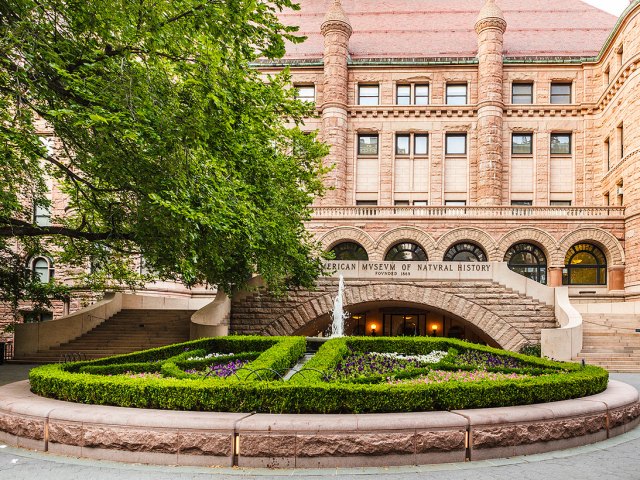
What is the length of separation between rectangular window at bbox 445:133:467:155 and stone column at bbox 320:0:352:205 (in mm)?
7189

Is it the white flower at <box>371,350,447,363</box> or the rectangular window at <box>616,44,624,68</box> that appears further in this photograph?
the rectangular window at <box>616,44,624,68</box>

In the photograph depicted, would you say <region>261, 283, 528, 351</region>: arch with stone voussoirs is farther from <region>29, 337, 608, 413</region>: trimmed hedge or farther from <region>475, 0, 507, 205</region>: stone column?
<region>475, 0, 507, 205</region>: stone column

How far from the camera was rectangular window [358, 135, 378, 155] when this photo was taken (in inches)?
1421

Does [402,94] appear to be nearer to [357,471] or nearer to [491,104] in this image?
[491,104]

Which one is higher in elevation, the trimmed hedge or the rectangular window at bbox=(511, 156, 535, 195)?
the rectangular window at bbox=(511, 156, 535, 195)

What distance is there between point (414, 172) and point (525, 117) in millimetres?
8212

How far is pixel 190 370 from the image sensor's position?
10.4 meters

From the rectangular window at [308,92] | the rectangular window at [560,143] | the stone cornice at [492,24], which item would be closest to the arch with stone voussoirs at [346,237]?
the rectangular window at [308,92]

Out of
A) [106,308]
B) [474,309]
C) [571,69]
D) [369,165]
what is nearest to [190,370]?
[474,309]

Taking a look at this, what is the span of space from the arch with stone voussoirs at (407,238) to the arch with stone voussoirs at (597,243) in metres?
7.49

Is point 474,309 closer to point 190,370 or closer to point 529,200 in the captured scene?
point 190,370

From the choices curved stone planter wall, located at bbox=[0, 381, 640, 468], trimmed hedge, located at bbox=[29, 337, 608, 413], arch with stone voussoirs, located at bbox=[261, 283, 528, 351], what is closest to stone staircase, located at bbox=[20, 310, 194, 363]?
→ arch with stone voussoirs, located at bbox=[261, 283, 528, 351]

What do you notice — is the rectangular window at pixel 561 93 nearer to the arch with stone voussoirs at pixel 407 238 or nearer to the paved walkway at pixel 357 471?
the arch with stone voussoirs at pixel 407 238

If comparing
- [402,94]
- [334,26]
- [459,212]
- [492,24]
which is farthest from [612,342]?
[334,26]
